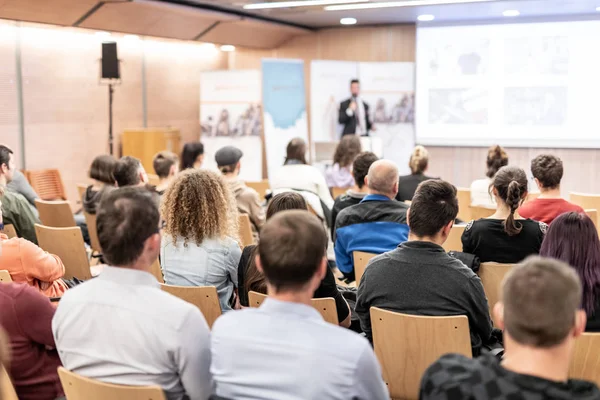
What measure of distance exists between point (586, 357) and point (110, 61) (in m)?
7.91

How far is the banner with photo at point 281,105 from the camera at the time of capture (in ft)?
34.4

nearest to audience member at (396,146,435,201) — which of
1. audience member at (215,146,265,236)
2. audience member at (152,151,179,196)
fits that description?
audience member at (215,146,265,236)

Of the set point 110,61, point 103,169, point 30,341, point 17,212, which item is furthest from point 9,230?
point 110,61

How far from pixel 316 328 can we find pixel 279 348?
113mm

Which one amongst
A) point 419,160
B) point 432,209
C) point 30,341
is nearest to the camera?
point 30,341

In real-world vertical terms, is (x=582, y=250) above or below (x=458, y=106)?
below

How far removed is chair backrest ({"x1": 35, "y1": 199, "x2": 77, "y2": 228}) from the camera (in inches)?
236

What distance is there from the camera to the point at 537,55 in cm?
999

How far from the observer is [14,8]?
7.47 meters

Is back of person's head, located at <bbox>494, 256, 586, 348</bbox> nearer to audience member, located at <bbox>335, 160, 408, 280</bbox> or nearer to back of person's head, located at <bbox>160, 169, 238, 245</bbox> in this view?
back of person's head, located at <bbox>160, 169, 238, 245</bbox>

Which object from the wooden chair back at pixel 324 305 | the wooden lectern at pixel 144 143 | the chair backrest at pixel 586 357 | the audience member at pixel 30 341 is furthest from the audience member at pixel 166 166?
the wooden lectern at pixel 144 143

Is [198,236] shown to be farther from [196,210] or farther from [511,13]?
[511,13]

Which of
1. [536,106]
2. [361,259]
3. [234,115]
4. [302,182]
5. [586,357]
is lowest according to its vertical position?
[586,357]

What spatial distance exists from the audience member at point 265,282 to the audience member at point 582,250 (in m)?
0.95
